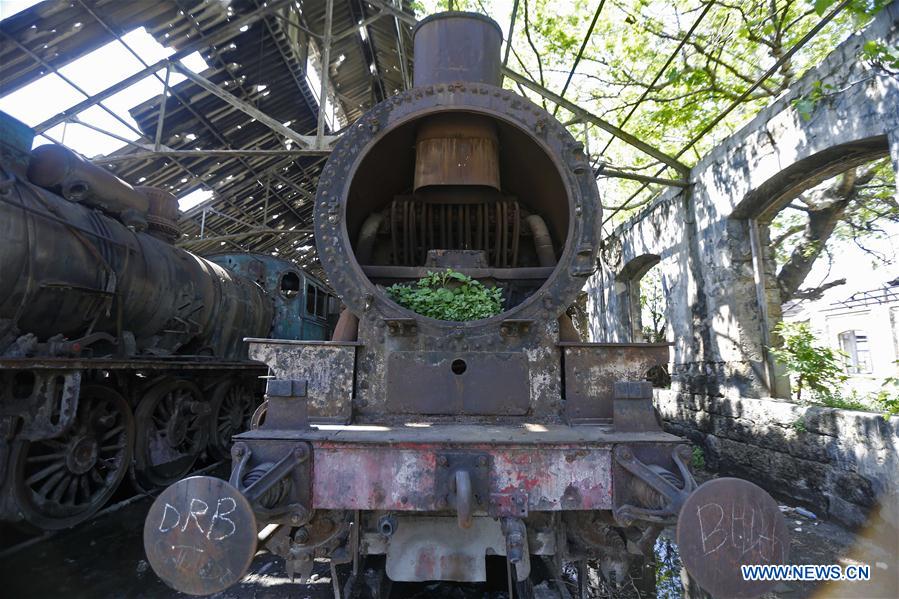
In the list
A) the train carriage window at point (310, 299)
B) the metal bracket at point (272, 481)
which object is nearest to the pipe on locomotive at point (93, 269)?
the train carriage window at point (310, 299)

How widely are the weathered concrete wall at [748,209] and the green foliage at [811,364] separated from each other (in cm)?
35

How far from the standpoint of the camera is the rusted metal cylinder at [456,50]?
3.38m

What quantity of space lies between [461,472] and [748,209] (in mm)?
5177

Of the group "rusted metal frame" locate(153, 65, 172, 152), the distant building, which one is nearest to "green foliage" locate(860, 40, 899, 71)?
"rusted metal frame" locate(153, 65, 172, 152)

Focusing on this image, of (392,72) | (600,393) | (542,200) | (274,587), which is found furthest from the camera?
(392,72)

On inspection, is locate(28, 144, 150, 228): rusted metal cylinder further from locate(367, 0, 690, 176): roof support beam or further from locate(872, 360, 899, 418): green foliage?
locate(872, 360, 899, 418): green foliage

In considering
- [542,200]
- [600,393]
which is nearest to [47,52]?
[542,200]

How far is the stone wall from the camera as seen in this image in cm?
355

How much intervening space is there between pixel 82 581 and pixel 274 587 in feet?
4.12

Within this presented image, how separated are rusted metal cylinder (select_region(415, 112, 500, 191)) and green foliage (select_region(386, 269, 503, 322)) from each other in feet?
2.14

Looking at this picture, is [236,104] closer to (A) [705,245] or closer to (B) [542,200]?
(B) [542,200]

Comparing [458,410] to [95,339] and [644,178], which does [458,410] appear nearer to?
[95,339]

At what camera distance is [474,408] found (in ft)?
7.83

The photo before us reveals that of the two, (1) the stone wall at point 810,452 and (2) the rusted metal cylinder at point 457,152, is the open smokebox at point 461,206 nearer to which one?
(2) the rusted metal cylinder at point 457,152
